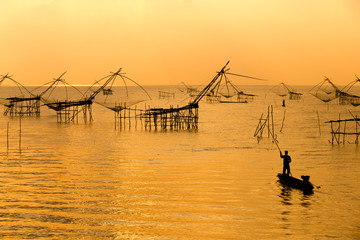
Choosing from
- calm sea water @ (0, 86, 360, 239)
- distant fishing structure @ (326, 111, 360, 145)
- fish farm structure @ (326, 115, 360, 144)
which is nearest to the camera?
calm sea water @ (0, 86, 360, 239)

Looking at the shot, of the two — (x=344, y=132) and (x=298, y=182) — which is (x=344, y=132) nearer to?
(x=344, y=132)

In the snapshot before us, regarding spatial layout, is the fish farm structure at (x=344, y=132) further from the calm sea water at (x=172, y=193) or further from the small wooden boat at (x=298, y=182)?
the small wooden boat at (x=298, y=182)

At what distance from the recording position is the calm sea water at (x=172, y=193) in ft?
35.5

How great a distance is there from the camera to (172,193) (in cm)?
1433

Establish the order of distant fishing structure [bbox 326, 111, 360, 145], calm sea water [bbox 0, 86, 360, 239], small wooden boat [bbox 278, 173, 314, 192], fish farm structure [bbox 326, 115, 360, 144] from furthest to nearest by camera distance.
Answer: distant fishing structure [bbox 326, 111, 360, 145] < fish farm structure [bbox 326, 115, 360, 144] < small wooden boat [bbox 278, 173, 314, 192] < calm sea water [bbox 0, 86, 360, 239]

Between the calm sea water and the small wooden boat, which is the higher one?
the small wooden boat

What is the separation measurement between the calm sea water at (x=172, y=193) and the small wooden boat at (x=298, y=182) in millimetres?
229

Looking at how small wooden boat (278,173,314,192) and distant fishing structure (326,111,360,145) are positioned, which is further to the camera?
distant fishing structure (326,111,360,145)

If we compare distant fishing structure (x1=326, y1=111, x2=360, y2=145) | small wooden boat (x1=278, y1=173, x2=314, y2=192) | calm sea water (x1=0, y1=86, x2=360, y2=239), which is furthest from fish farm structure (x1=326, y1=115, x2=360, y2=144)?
small wooden boat (x1=278, y1=173, x2=314, y2=192)

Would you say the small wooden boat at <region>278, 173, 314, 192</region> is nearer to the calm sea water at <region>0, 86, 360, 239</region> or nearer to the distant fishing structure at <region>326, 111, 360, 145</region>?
the calm sea water at <region>0, 86, 360, 239</region>

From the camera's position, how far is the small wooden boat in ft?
47.9

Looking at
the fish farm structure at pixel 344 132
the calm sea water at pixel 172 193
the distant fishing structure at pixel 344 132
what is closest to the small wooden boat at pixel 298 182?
the calm sea water at pixel 172 193

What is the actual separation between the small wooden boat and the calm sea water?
23 cm

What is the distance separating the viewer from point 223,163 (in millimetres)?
20641
